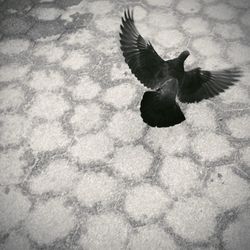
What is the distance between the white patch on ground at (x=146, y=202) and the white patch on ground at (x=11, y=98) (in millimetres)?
1443

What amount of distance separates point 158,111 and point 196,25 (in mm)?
1715

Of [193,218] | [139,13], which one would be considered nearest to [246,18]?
[139,13]

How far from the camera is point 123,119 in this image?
2.73 metres

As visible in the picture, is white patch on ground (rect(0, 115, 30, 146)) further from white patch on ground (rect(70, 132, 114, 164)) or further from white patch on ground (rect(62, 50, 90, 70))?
white patch on ground (rect(62, 50, 90, 70))

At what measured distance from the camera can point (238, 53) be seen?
321cm

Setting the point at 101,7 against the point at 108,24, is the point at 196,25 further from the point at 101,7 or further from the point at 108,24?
the point at 101,7

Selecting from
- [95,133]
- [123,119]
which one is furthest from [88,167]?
[123,119]

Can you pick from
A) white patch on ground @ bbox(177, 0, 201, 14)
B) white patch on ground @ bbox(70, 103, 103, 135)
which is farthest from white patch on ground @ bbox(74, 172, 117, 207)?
white patch on ground @ bbox(177, 0, 201, 14)

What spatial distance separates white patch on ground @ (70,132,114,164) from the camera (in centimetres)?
253

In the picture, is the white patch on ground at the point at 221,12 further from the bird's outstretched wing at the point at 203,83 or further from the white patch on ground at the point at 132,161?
the white patch on ground at the point at 132,161

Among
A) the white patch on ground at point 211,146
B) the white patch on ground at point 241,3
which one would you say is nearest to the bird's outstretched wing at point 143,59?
the white patch on ground at point 211,146

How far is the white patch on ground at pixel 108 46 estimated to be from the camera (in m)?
3.31

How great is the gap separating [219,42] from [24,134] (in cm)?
233

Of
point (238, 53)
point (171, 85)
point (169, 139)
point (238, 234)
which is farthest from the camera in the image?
point (238, 53)
